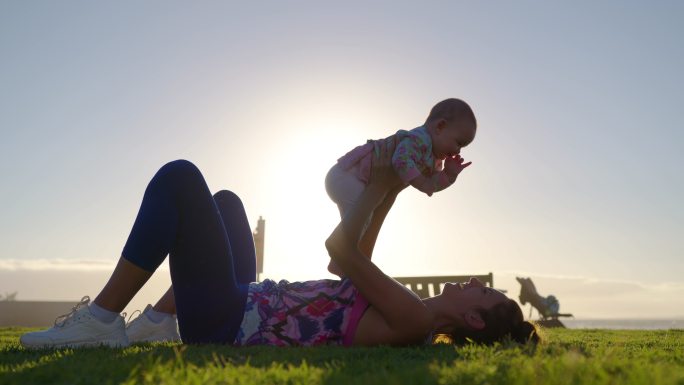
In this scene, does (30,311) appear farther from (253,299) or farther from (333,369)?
(333,369)

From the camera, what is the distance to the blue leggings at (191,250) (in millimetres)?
3643

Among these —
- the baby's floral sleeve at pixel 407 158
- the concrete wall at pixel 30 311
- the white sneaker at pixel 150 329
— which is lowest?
the concrete wall at pixel 30 311

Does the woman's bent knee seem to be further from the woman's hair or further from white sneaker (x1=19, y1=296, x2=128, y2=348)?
the woman's hair

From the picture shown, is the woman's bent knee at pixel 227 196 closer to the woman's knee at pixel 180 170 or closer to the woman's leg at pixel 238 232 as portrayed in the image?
the woman's leg at pixel 238 232

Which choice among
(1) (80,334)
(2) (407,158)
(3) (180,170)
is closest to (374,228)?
(2) (407,158)

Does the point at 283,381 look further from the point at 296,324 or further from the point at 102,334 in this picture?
the point at 102,334

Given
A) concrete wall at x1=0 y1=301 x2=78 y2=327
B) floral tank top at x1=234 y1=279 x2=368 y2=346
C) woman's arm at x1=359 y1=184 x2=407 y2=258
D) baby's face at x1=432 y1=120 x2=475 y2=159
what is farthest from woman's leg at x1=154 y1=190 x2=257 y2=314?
concrete wall at x1=0 y1=301 x2=78 y2=327

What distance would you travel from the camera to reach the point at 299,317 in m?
3.90

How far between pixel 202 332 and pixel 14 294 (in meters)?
43.2

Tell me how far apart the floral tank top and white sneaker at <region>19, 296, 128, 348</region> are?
813 millimetres

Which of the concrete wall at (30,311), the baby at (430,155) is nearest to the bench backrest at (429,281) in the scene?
the baby at (430,155)

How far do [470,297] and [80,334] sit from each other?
8.61 ft

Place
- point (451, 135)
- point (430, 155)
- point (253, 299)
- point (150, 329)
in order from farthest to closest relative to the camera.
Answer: point (451, 135) < point (430, 155) < point (150, 329) < point (253, 299)

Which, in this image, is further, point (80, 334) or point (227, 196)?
point (227, 196)
